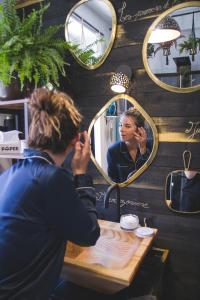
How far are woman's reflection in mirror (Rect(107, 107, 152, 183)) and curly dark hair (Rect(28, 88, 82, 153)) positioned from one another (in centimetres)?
59

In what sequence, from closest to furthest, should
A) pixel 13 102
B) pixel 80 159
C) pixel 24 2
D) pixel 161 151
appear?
pixel 80 159 < pixel 161 151 < pixel 13 102 < pixel 24 2

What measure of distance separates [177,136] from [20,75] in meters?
0.95

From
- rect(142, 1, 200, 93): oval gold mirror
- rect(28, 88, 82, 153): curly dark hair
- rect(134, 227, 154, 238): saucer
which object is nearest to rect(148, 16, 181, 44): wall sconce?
rect(142, 1, 200, 93): oval gold mirror

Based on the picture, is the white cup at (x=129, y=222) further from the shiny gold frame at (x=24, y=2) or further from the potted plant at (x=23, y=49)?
the shiny gold frame at (x=24, y=2)

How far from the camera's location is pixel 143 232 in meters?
1.42

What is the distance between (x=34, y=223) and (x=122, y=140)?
0.86 m

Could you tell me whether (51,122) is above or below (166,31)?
below

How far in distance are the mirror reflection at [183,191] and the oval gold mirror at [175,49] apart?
0.47m

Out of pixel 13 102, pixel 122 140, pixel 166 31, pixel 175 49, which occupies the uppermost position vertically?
pixel 166 31

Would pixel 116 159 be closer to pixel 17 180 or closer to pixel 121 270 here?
pixel 121 270

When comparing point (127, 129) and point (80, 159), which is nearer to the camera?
point (80, 159)

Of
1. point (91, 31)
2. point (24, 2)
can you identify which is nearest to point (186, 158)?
point (91, 31)

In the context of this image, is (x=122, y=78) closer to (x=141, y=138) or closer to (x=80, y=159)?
(x=141, y=138)

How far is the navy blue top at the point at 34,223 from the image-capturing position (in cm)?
91
